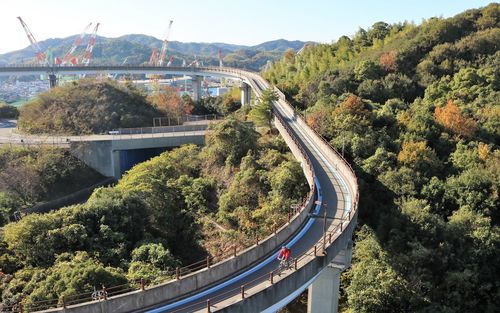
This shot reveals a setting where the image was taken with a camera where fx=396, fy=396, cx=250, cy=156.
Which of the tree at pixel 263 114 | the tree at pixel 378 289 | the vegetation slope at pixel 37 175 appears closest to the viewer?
the tree at pixel 378 289

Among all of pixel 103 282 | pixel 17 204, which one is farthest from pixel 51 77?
pixel 103 282

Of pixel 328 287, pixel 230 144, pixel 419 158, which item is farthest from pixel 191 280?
pixel 419 158

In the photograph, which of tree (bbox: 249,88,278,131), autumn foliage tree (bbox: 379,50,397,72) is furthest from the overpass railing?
autumn foliage tree (bbox: 379,50,397,72)

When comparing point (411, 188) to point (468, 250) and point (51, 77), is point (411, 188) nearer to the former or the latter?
point (468, 250)

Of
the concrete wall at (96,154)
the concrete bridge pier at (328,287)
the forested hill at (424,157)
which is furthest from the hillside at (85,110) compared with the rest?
the concrete bridge pier at (328,287)

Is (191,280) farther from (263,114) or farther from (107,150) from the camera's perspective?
→ (107,150)

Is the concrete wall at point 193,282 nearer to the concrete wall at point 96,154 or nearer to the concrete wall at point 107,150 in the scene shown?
the concrete wall at point 107,150
